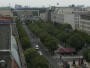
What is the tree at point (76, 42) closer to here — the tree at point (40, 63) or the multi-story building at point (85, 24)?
the tree at point (40, 63)

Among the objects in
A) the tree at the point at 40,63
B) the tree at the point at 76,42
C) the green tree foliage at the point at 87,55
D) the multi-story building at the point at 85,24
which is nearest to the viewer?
the tree at the point at 40,63

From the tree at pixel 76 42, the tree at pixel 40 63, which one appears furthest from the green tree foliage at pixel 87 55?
the tree at pixel 40 63

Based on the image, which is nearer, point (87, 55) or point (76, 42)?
point (87, 55)

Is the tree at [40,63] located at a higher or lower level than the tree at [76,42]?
higher

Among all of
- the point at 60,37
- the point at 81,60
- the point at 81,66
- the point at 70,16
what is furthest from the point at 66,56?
the point at 70,16

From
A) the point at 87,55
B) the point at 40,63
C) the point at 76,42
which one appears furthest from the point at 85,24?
the point at 40,63

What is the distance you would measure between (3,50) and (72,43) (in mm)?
25237

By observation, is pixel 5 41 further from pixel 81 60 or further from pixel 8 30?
pixel 81 60

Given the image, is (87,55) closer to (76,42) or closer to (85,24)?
(76,42)

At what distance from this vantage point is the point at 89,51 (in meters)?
23.0

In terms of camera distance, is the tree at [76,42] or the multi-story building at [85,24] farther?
the multi-story building at [85,24]

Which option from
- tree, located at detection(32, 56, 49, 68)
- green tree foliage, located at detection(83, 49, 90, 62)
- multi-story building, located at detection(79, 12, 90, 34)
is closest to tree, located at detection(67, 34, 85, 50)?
green tree foliage, located at detection(83, 49, 90, 62)

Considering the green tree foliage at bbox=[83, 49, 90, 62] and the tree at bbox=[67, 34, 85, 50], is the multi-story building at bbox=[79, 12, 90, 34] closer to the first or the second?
the tree at bbox=[67, 34, 85, 50]

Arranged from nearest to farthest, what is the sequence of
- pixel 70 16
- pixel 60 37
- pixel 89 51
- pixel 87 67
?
pixel 87 67 → pixel 89 51 → pixel 60 37 → pixel 70 16
